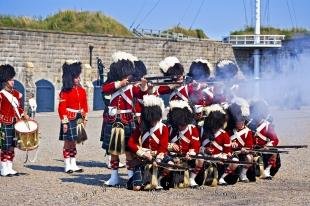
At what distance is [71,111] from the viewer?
9859mm

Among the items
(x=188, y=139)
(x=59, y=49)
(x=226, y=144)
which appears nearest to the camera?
(x=188, y=139)

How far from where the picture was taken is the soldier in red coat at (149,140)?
8000 millimetres

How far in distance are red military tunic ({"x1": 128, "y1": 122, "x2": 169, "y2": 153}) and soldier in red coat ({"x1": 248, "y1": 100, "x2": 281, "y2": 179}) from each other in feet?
5.76

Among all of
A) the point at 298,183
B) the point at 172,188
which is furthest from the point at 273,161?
the point at 172,188

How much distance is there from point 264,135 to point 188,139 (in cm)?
150

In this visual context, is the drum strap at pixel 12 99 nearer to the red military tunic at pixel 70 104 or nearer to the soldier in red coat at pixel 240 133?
the red military tunic at pixel 70 104

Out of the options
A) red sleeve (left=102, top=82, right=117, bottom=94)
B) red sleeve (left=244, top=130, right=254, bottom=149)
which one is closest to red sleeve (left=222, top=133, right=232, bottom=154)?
red sleeve (left=244, top=130, right=254, bottom=149)

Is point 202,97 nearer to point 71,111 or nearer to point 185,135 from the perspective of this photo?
point 185,135

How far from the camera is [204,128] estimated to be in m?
8.70

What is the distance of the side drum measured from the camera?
30.3 ft

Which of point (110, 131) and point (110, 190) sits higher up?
point (110, 131)

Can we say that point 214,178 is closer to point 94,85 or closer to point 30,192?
point 30,192

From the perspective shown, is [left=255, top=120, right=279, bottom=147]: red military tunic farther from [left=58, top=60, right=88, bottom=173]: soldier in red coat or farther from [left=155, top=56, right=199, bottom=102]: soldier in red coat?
[left=58, top=60, right=88, bottom=173]: soldier in red coat

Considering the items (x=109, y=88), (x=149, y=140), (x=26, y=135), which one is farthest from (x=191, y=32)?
(x=149, y=140)
